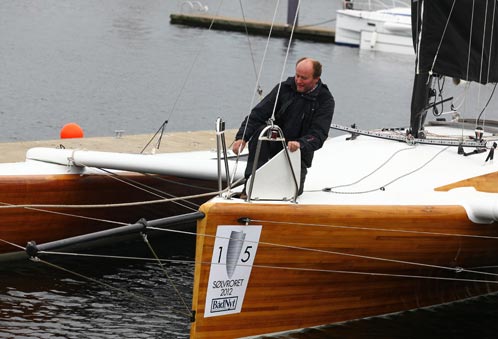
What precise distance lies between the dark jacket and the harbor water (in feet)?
0.99

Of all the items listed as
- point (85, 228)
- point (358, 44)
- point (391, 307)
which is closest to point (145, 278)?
point (85, 228)

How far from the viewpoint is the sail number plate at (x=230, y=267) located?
9312mm

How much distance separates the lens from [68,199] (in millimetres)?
12398

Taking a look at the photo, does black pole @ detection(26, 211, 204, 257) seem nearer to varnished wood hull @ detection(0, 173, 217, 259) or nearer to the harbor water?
the harbor water

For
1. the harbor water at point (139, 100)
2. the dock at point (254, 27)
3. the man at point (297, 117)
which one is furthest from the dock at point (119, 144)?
the dock at point (254, 27)

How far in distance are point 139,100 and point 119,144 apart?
1189cm

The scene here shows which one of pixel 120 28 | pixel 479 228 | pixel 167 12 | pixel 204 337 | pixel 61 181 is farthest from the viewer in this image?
pixel 167 12

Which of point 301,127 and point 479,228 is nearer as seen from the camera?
point 301,127

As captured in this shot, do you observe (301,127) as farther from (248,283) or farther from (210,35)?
(210,35)

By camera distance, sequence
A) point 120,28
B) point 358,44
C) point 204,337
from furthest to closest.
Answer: point 358,44 < point 120,28 < point 204,337

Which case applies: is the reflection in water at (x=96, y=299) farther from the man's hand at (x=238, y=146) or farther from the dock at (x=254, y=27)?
the dock at (x=254, y=27)

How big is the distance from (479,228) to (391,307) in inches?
47.8

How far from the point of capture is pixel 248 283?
31.6ft

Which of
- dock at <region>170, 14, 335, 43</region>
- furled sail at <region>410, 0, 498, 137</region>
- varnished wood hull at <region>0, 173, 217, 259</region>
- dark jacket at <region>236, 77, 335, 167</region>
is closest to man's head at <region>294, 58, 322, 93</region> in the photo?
dark jacket at <region>236, 77, 335, 167</region>
